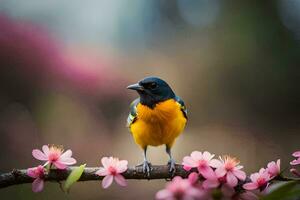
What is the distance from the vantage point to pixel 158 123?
2.31 metres

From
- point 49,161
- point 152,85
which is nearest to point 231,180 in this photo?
point 49,161

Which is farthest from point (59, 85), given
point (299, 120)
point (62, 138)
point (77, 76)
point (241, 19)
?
point (299, 120)

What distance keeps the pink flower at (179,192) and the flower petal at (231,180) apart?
178mm

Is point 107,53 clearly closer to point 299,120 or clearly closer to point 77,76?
point 77,76

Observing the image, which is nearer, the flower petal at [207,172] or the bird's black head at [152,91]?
the flower petal at [207,172]

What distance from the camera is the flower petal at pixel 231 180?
121 cm

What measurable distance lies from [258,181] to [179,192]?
329mm

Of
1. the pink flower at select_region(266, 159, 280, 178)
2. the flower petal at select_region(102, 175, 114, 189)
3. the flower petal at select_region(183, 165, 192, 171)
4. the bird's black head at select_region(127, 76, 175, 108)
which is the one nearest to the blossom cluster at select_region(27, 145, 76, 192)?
the flower petal at select_region(102, 175, 114, 189)

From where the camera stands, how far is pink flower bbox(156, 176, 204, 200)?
3.34 ft

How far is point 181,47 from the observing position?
7.52 metres

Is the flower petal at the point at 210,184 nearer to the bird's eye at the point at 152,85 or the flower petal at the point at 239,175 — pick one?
the flower petal at the point at 239,175

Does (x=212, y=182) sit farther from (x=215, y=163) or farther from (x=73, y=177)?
(x=73, y=177)

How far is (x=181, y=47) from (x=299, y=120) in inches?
79.2

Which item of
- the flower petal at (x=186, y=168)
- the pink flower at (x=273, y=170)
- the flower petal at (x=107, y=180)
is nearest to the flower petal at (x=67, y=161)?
the flower petal at (x=107, y=180)
